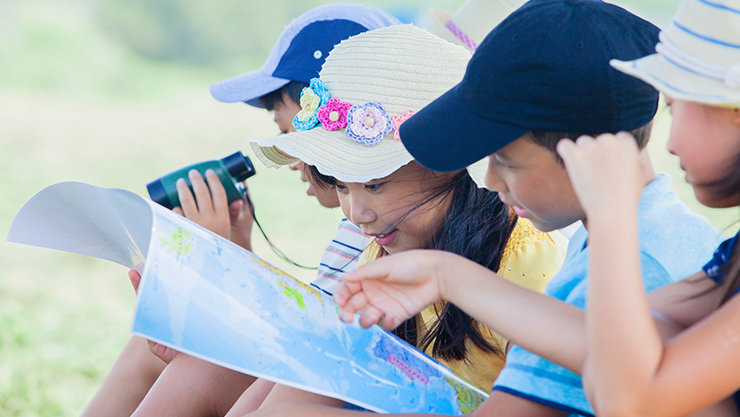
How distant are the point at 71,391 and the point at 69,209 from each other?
1.26 m

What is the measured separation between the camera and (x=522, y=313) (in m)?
1.00

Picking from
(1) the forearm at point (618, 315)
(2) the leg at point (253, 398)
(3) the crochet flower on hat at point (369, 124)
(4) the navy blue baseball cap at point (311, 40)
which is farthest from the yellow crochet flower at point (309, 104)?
(1) the forearm at point (618, 315)

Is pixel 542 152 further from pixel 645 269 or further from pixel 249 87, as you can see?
pixel 249 87

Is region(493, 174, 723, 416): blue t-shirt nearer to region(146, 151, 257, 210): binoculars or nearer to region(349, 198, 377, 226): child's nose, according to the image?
region(349, 198, 377, 226): child's nose

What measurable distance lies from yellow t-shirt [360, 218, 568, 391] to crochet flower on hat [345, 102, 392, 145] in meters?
0.32

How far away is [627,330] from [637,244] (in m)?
0.09

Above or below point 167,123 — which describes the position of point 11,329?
above

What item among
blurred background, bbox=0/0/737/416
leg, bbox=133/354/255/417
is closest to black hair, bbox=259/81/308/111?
leg, bbox=133/354/255/417

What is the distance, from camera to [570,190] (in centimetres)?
118

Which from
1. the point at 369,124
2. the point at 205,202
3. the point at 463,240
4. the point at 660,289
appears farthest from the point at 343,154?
the point at 660,289

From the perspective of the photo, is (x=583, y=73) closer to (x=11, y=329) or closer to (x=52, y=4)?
(x=11, y=329)

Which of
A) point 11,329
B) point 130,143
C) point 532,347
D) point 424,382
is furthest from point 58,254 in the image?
point 532,347

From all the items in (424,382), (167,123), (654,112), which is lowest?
(167,123)

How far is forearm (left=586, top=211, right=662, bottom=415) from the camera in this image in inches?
32.7
